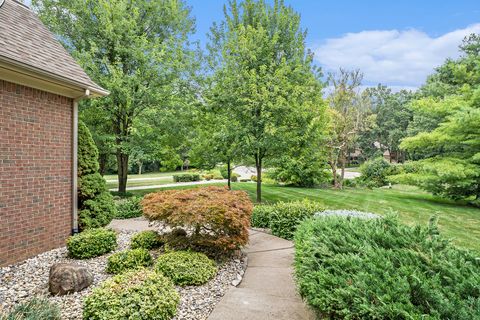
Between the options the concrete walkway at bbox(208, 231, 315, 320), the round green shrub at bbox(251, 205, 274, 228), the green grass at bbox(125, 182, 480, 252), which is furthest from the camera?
the round green shrub at bbox(251, 205, 274, 228)

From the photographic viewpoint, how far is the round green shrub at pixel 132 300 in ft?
10.5

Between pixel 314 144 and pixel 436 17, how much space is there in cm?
618

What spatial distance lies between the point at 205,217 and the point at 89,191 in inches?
131

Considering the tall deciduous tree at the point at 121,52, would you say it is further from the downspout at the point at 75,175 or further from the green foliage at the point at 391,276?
the green foliage at the point at 391,276

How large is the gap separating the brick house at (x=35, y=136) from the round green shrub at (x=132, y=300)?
304cm

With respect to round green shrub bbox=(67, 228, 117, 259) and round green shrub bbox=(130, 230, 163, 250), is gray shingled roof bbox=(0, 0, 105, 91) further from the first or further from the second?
round green shrub bbox=(130, 230, 163, 250)

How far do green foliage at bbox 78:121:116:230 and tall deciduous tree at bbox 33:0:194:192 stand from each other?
4445mm

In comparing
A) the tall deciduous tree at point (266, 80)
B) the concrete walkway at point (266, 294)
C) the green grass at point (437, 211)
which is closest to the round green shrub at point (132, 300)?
the concrete walkway at point (266, 294)

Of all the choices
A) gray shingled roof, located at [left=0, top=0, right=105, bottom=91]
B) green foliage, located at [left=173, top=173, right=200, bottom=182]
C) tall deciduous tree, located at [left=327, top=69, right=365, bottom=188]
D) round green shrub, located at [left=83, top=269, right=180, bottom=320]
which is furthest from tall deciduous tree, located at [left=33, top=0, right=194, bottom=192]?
green foliage, located at [left=173, top=173, right=200, bottom=182]

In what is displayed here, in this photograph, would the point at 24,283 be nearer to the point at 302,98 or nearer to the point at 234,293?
the point at 234,293

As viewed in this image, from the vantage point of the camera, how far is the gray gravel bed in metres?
3.68

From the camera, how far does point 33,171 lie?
559 centimetres

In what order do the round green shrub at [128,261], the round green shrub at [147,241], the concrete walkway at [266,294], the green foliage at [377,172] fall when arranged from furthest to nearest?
the green foliage at [377,172]
the round green shrub at [147,241]
the round green shrub at [128,261]
the concrete walkway at [266,294]

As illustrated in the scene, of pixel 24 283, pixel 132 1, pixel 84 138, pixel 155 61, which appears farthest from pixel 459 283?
pixel 132 1
